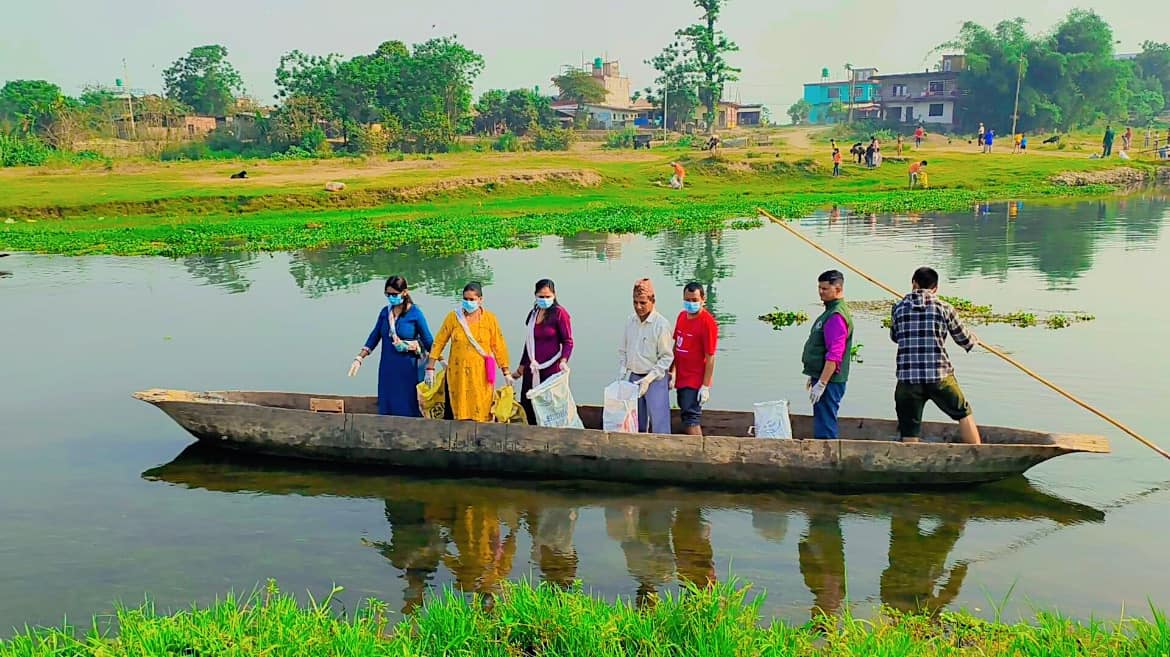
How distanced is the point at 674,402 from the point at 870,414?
2.13 metres

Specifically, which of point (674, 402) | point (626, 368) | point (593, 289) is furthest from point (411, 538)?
point (593, 289)

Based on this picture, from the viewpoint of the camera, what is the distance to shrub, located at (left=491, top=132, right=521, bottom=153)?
166ft

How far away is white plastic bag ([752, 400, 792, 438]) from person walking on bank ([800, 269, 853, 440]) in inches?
9.7

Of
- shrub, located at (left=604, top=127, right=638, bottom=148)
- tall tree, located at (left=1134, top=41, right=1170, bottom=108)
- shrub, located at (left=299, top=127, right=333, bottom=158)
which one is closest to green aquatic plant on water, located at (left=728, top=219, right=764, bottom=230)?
shrub, located at (left=604, top=127, right=638, bottom=148)

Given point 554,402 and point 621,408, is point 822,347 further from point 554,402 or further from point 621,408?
point 554,402

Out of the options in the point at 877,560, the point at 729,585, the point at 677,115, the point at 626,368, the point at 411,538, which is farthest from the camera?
the point at 677,115

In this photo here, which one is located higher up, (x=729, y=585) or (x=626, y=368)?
(x=626, y=368)

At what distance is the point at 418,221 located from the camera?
27859mm

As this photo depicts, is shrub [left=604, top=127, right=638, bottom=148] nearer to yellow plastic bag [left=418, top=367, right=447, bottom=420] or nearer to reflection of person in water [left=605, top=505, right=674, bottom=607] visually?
yellow plastic bag [left=418, top=367, right=447, bottom=420]

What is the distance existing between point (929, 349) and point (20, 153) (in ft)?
144

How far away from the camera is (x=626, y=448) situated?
774 cm

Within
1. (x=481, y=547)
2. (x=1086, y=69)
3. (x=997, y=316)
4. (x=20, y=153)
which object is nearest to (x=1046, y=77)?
(x=1086, y=69)

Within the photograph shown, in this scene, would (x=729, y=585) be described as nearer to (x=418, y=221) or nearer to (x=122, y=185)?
(x=418, y=221)

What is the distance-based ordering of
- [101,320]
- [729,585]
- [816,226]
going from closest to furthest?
[729,585], [101,320], [816,226]
